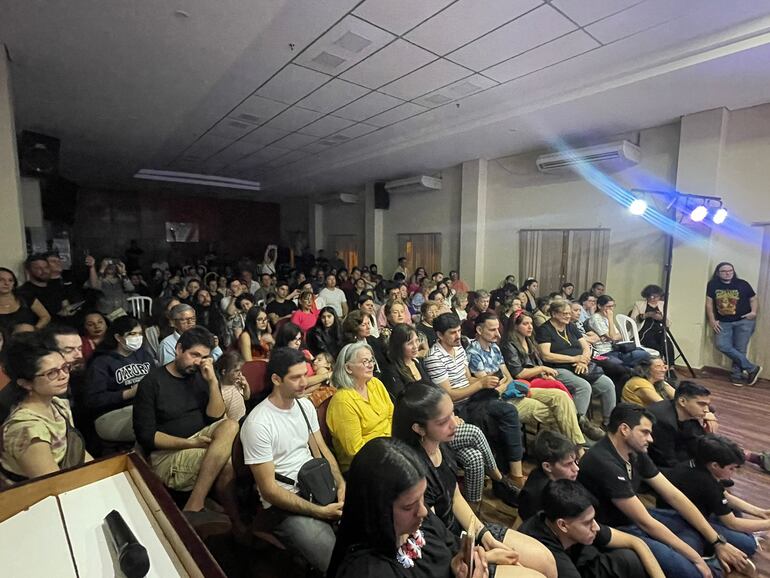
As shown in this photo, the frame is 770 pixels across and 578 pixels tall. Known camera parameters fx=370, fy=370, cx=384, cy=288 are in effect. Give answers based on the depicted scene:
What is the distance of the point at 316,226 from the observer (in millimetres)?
11438

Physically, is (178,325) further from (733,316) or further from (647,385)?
(733,316)

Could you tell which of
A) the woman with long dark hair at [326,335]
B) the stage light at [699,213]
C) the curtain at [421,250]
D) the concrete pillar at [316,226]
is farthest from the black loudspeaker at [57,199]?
the stage light at [699,213]

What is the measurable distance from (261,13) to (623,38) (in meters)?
2.90

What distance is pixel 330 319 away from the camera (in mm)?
3420

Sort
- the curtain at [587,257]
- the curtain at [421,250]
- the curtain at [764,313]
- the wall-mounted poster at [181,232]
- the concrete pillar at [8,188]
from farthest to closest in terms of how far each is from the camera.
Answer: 1. the wall-mounted poster at [181,232]
2. the curtain at [421,250]
3. the curtain at [587,257]
4. the curtain at [764,313]
5. the concrete pillar at [8,188]

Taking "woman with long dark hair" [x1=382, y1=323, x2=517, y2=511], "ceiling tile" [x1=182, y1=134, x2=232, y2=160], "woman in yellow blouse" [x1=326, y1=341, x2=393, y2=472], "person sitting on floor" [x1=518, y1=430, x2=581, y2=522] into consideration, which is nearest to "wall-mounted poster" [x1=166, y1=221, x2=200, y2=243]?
"ceiling tile" [x1=182, y1=134, x2=232, y2=160]

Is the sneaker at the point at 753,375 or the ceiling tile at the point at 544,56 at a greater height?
the ceiling tile at the point at 544,56

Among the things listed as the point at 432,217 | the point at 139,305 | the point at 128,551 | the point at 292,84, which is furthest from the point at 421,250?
the point at 128,551

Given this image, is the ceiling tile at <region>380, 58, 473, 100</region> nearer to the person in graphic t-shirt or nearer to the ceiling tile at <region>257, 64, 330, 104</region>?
the ceiling tile at <region>257, 64, 330, 104</region>

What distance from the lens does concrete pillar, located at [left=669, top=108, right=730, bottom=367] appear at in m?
4.31

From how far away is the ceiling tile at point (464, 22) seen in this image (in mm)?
2617

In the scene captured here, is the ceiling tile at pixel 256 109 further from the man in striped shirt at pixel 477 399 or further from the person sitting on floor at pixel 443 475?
the person sitting on floor at pixel 443 475

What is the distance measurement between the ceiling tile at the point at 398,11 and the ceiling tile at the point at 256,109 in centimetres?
203

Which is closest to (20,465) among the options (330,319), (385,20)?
(330,319)
